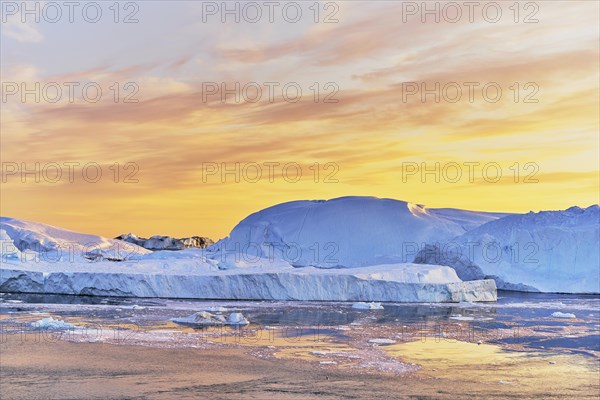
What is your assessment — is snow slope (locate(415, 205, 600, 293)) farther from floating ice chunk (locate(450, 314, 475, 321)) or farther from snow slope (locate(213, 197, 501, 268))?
floating ice chunk (locate(450, 314, 475, 321))

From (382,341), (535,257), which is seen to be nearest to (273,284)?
(382,341)

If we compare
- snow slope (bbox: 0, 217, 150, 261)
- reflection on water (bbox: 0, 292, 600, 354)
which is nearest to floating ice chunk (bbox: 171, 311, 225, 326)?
reflection on water (bbox: 0, 292, 600, 354)

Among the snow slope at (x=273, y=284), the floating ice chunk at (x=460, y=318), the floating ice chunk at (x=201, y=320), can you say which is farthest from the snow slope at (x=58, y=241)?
the floating ice chunk at (x=460, y=318)

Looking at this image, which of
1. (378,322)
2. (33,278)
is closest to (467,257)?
(378,322)

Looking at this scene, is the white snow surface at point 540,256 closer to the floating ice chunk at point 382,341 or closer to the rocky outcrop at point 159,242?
the floating ice chunk at point 382,341

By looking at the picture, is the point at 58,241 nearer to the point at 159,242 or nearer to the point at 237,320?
the point at 159,242

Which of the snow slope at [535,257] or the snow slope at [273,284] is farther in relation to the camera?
the snow slope at [535,257]

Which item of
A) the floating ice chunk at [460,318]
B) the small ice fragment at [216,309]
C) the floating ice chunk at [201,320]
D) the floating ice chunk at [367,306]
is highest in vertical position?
the floating ice chunk at [201,320]
